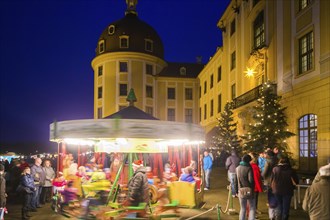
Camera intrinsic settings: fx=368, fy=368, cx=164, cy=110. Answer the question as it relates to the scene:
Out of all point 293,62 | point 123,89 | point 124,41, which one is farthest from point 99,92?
point 293,62

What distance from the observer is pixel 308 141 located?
1808 centimetres

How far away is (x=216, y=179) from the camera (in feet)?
72.0

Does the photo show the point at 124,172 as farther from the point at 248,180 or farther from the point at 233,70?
the point at 233,70

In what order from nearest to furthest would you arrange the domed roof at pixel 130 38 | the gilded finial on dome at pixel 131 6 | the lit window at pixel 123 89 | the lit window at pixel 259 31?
the lit window at pixel 259 31
the lit window at pixel 123 89
the domed roof at pixel 130 38
the gilded finial on dome at pixel 131 6

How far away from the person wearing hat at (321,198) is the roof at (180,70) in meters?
46.5

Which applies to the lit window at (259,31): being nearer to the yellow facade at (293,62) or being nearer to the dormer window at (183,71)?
the yellow facade at (293,62)

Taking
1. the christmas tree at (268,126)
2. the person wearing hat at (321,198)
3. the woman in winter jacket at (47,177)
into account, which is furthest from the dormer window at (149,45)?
the person wearing hat at (321,198)

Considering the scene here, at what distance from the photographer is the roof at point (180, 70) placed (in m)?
53.0

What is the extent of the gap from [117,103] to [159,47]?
414 inches

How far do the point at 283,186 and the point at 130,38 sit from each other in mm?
42235

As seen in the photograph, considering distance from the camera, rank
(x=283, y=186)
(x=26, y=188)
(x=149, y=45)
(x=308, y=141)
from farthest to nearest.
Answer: (x=149, y=45), (x=308, y=141), (x=26, y=188), (x=283, y=186)

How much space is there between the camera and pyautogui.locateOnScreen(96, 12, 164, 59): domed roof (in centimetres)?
4928

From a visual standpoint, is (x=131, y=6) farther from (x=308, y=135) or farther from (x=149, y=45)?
(x=308, y=135)

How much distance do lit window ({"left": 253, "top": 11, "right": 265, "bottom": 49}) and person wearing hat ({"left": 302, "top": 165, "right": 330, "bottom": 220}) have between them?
61.1 feet
